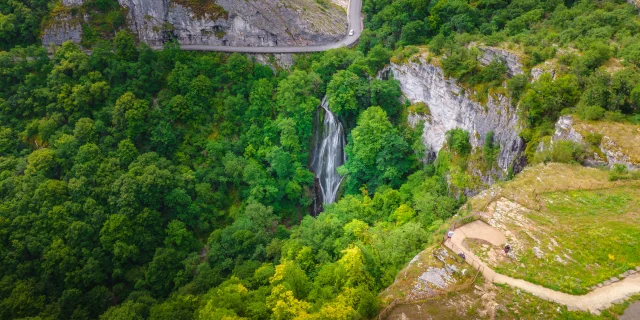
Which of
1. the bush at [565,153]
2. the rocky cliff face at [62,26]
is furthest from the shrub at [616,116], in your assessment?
the rocky cliff face at [62,26]

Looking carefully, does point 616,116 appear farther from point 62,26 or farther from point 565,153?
point 62,26

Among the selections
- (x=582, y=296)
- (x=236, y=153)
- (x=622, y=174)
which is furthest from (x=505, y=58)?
(x=236, y=153)

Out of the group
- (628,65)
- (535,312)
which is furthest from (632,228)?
(628,65)

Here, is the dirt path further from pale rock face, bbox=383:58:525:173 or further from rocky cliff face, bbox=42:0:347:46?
rocky cliff face, bbox=42:0:347:46

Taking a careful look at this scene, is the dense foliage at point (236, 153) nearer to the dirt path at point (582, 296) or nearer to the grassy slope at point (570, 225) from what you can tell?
the grassy slope at point (570, 225)

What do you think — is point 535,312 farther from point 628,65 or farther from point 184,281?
point 184,281

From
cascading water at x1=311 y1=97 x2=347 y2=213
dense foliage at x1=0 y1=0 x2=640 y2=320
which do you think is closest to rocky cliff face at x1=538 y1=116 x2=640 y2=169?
dense foliage at x1=0 y1=0 x2=640 y2=320
